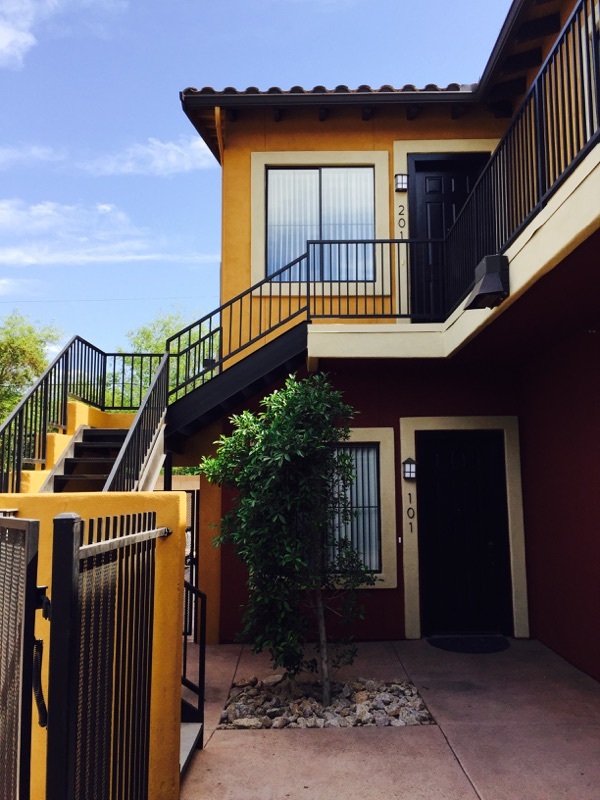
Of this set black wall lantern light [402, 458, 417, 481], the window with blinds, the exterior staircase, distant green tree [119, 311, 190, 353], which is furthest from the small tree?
distant green tree [119, 311, 190, 353]

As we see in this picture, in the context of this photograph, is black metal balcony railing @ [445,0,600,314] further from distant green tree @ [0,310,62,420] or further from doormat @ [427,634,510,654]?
distant green tree @ [0,310,62,420]

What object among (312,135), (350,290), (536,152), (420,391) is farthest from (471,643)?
(312,135)

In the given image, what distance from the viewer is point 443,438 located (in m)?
7.63

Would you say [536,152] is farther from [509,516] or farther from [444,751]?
[444,751]

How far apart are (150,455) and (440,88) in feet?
19.5

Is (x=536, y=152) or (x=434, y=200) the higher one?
(x=434, y=200)

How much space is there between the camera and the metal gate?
1.78 m

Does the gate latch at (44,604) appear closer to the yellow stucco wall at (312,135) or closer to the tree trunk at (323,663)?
the tree trunk at (323,663)

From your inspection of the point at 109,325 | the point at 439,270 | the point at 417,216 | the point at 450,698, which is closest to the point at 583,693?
the point at 450,698

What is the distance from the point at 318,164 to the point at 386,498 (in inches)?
181

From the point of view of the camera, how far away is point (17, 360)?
2272 centimetres

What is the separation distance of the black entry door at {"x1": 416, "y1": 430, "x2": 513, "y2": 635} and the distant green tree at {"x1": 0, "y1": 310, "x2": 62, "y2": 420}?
18.2 m

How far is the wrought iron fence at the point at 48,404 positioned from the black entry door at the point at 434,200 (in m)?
4.48

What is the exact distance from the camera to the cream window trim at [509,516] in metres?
7.20
